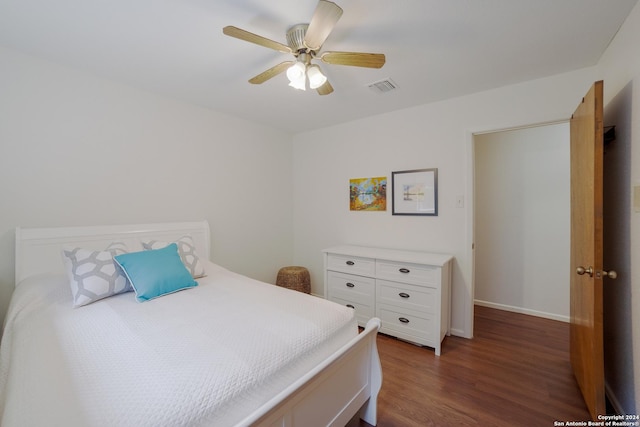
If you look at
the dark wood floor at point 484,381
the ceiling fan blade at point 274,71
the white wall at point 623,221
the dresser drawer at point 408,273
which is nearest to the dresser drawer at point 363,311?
the dark wood floor at point 484,381

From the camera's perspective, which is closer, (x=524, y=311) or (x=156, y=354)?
(x=156, y=354)

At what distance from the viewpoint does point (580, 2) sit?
4.64 feet

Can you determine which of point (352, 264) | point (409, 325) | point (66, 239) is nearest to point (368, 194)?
point (352, 264)

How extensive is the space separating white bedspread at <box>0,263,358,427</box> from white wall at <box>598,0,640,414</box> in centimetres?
152

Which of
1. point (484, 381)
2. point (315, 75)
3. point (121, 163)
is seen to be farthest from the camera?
point (121, 163)

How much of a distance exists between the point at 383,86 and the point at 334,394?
237cm

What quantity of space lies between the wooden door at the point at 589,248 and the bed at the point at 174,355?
121 centimetres

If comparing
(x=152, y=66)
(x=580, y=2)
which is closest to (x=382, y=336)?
(x=580, y=2)

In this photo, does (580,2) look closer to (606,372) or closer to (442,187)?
(442,187)

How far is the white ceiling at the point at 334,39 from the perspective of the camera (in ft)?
4.79

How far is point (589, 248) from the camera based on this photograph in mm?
1546

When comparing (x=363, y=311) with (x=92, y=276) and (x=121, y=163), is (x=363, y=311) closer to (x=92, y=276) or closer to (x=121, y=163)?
(x=92, y=276)

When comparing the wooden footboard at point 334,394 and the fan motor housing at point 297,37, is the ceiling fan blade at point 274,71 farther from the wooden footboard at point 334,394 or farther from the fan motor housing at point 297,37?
A: the wooden footboard at point 334,394

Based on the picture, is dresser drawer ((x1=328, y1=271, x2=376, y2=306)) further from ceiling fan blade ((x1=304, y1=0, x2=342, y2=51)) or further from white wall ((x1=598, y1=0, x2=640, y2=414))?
ceiling fan blade ((x1=304, y1=0, x2=342, y2=51))
